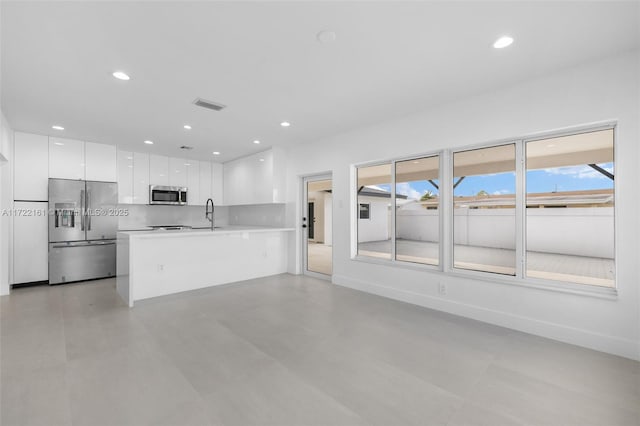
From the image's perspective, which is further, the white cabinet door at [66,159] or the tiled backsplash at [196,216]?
the tiled backsplash at [196,216]

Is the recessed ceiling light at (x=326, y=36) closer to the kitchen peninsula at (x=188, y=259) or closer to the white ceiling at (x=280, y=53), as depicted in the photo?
the white ceiling at (x=280, y=53)

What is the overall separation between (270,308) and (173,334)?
120 cm

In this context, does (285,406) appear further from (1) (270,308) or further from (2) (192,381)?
(1) (270,308)

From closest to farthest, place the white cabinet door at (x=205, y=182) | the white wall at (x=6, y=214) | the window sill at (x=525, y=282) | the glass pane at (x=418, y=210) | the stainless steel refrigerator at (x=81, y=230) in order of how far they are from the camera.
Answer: the window sill at (x=525, y=282) < the glass pane at (x=418, y=210) < the white wall at (x=6, y=214) < the stainless steel refrigerator at (x=81, y=230) < the white cabinet door at (x=205, y=182)

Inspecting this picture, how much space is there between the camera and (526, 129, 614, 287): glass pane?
2.75 meters

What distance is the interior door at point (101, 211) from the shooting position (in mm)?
5289

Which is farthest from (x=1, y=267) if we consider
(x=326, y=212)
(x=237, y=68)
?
(x=326, y=212)

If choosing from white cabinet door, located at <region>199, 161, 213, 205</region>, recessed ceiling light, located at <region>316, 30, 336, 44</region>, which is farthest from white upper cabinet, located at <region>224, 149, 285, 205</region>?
recessed ceiling light, located at <region>316, 30, 336, 44</region>

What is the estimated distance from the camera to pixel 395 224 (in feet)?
14.0

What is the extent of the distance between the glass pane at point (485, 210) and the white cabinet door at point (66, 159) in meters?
6.46

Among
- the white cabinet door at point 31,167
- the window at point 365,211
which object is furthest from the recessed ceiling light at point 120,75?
the window at point 365,211

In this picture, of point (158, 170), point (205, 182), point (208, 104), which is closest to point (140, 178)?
point (158, 170)

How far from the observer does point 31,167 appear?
4832mm

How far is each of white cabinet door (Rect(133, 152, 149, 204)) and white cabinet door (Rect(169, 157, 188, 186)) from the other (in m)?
0.49
